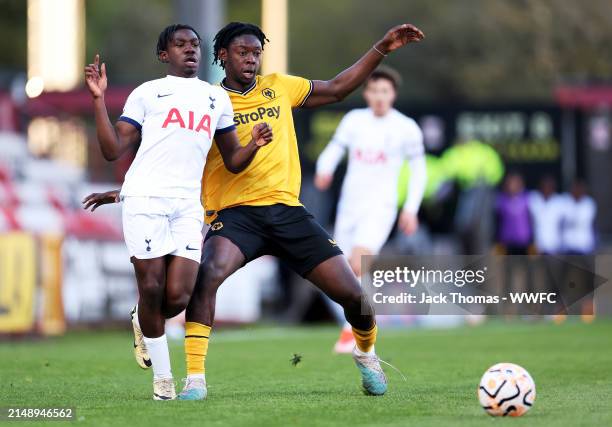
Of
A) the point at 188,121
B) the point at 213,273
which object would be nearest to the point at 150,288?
the point at 213,273

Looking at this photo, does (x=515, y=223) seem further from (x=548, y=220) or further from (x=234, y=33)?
(x=234, y=33)

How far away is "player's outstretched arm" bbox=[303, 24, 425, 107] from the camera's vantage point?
915 centimetres

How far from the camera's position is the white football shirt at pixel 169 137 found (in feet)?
27.5

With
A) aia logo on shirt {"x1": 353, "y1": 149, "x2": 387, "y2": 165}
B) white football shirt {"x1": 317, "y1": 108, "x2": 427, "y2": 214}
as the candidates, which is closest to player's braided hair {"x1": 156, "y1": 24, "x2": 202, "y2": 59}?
white football shirt {"x1": 317, "y1": 108, "x2": 427, "y2": 214}

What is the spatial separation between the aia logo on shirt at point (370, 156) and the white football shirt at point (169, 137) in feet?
18.5

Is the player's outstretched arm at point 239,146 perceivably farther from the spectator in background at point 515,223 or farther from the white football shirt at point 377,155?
the spectator in background at point 515,223

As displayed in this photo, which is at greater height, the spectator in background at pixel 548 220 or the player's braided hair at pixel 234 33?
the player's braided hair at pixel 234 33

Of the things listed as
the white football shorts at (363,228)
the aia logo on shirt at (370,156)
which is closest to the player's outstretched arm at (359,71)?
the white football shorts at (363,228)

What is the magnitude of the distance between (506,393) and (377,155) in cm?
665

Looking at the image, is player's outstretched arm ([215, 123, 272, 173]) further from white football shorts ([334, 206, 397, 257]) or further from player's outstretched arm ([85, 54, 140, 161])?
white football shorts ([334, 206, 397, 257])

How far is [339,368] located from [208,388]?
7.05 ft

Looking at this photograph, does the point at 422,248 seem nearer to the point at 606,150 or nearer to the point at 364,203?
the point at 606,150

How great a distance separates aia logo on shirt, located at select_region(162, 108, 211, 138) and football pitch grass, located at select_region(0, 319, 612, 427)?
5.45ft

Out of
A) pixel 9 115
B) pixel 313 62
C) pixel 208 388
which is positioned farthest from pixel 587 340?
pixel 313 62
